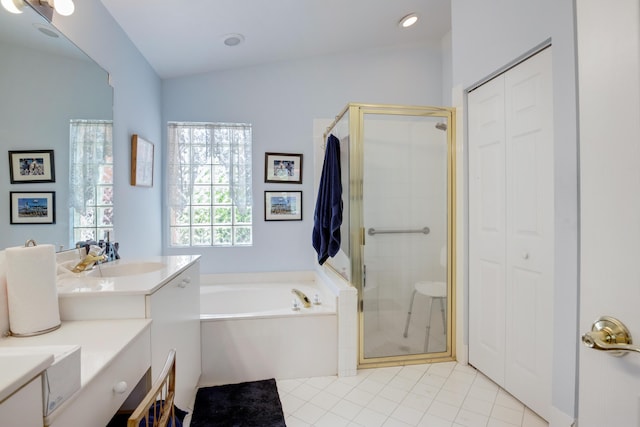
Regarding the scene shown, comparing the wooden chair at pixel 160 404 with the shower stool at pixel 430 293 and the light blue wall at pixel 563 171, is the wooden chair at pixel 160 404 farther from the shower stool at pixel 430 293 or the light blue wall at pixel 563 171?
the shower stool at pixel 430 293

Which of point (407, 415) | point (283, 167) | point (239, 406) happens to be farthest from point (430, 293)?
point (283, 167)

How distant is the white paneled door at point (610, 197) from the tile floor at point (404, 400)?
1274mm

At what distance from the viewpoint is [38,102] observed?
127cm

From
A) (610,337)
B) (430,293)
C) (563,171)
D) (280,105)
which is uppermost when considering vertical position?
(280,105)

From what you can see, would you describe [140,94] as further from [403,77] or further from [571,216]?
[571,216]

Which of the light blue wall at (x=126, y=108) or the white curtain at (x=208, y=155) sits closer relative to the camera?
the light blue wall at (x=126, y=108)

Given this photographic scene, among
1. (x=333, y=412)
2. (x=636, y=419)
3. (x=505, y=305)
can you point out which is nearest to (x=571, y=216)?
(x=505, y=305)

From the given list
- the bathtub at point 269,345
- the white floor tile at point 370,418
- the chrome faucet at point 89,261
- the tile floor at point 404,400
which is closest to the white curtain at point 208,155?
the bathtub at point 269,345

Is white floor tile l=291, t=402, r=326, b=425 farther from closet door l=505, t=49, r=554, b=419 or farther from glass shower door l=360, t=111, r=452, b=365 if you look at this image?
closet door l=505, t=49, r=554, b=419

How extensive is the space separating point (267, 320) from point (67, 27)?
1.93 metres

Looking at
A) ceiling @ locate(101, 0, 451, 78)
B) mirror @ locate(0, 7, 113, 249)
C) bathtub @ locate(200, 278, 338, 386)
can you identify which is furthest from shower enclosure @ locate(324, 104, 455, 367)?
mirror @ locate(0, 7, 113, 249)

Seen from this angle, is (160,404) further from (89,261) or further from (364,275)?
(364,275)

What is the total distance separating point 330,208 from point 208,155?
4.88ft

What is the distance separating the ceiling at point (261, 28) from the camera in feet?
7.03
